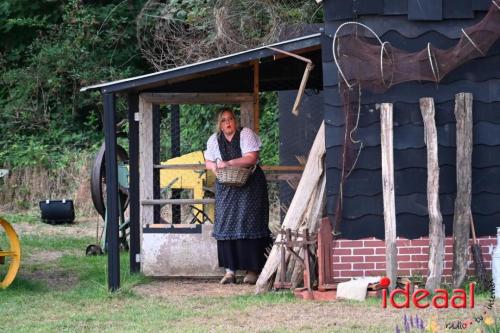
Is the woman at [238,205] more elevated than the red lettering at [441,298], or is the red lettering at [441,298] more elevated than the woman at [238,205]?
the woman at [238,205]

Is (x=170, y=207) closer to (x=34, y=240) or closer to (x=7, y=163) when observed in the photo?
(x=34, y=240)

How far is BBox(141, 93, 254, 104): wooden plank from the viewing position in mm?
11125

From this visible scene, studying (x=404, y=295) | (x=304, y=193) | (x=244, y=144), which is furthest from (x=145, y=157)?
(x=404, y=295)

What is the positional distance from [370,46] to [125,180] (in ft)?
15.7

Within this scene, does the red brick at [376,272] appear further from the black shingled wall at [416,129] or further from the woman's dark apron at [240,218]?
the woman's dark apron at [240,218]

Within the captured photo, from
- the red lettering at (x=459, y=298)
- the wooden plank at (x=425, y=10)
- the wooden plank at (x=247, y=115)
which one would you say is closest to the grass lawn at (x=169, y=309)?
the red lettering at (x=459, y=298)

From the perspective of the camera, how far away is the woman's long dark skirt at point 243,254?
34.8 ft

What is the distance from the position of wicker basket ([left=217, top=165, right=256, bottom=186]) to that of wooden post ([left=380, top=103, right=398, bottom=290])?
1.57 metres

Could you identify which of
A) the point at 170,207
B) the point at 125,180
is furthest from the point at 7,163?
the point at 170,207

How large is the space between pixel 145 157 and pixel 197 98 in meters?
0.80

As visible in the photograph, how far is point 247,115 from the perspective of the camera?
37.0 ft

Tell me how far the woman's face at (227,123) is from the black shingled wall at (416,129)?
1264 millimetres

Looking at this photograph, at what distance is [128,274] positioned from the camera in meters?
11.3

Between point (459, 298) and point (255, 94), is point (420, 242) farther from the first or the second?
point (255, 94)
